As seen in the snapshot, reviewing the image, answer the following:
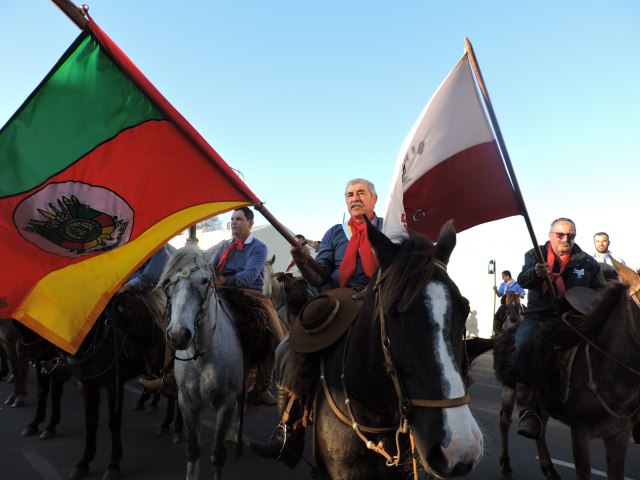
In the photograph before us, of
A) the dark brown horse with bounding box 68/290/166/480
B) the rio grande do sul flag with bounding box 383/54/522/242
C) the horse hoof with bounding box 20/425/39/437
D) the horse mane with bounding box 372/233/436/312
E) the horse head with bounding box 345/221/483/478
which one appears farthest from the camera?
the horse hoof with bounding box 20/425/39/437

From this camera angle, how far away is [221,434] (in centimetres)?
434

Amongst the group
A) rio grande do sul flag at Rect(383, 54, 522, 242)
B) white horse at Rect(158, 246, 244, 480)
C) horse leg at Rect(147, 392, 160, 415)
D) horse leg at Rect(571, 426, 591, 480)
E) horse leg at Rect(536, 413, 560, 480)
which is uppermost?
rio grande do sul flag at Rect(383, 54, 522, 242)

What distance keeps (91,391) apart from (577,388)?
199 inches

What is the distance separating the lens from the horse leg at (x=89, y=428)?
15.8 feet

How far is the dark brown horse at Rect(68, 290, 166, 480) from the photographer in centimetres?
A: 491

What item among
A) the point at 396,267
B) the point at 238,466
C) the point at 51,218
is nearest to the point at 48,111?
the point at 51,218

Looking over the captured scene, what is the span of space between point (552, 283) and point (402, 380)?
3280mm

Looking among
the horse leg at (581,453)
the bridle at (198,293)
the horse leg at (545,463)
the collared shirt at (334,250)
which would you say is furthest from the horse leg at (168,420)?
the horse leg at (581,453)

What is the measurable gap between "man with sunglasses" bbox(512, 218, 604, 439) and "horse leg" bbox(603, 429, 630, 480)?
0.59 m

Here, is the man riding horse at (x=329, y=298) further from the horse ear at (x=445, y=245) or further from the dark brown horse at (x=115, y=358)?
the dark brown horse at (x=115, y=358)

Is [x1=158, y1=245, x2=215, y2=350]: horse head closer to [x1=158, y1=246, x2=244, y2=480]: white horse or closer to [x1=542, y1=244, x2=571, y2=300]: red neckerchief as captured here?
[x1=158, y1=246, x2=244, y2=480]: white horse

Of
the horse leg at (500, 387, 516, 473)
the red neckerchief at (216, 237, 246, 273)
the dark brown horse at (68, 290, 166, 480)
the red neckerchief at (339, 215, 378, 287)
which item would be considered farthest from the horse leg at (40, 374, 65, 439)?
the horse leg at (500, 387, 516, 473)

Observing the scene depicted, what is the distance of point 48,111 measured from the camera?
10.5ft

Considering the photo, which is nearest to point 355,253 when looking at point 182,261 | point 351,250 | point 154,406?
point 351,250
